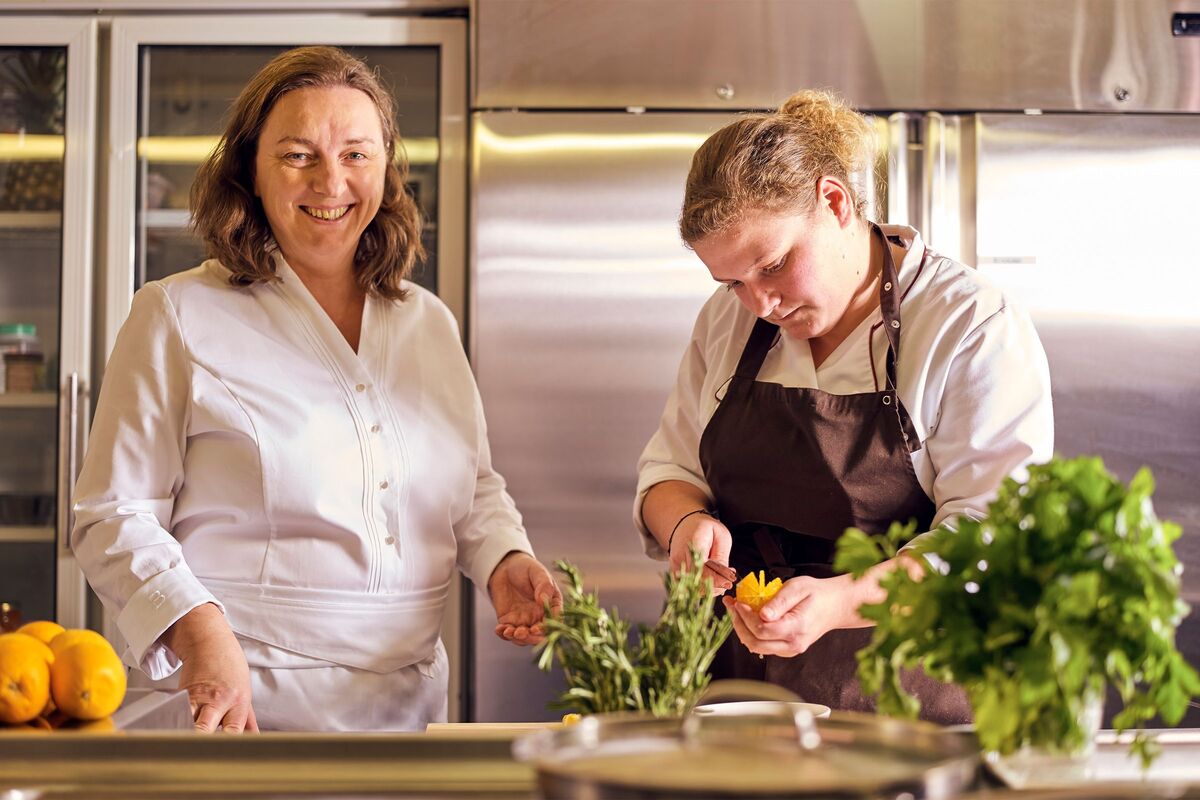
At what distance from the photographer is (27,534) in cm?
274

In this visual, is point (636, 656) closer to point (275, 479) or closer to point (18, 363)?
point (275, 479)

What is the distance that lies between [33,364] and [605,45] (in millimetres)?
1517

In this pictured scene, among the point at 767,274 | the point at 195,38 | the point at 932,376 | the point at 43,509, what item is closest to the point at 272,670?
the point at 767,274

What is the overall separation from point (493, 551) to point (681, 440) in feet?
1.07

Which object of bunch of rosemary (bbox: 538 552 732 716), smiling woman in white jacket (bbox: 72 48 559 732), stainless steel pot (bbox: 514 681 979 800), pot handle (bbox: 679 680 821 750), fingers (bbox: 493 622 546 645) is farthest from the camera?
smiling woman in white jacket (bbox: 72 48 559 732)

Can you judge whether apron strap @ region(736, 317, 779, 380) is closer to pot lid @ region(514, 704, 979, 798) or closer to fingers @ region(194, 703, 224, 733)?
fingers @ region(194, 703, 224, 733)

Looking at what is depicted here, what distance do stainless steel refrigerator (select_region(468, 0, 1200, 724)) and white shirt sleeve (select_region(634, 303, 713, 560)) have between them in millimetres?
834

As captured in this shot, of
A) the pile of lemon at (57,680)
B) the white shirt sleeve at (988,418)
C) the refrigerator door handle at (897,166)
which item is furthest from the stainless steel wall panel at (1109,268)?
the pile of lemon at (57,680)

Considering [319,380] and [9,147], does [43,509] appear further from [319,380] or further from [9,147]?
[319,380]

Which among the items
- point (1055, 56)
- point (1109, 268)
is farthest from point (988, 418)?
point (1055, 56)

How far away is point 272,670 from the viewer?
162cm

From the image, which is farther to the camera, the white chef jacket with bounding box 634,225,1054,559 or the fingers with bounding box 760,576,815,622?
the white chef jacket with bounding box 634,225,1054,559

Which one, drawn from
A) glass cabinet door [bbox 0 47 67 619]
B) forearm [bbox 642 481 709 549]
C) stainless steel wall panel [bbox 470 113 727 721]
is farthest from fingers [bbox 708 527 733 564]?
glass cabinet door [bbox 0 47 67 619]

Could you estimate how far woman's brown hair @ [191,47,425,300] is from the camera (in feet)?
5.63
